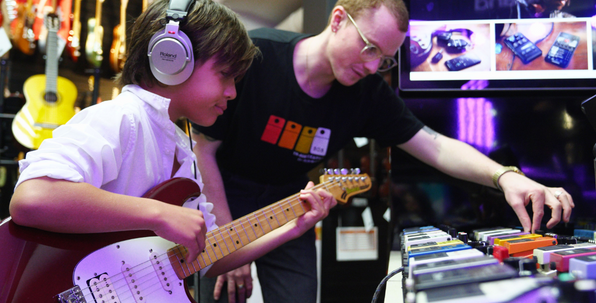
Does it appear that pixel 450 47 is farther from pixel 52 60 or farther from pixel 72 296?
pixel 52 60

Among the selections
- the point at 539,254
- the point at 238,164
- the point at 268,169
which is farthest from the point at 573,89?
the point at 238,164

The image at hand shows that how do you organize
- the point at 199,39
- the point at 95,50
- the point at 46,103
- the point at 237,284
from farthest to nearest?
the point at 95,50 < the point at 46,103 < the point at 237,284 < the point at 199,39

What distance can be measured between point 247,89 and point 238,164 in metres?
0.30

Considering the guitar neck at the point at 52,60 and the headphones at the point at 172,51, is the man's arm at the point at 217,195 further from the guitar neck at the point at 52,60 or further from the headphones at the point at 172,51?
the guitar neck at the point at 52,60

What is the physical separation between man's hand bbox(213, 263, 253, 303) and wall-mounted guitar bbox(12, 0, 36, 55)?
10.3 feet

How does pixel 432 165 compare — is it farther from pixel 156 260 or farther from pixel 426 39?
pixel 156 260

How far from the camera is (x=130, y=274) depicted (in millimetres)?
959

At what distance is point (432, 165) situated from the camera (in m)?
1.52

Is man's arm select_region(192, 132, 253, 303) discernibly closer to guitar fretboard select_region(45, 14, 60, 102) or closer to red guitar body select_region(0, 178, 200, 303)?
red guitar body select_region(0, 178, 200, 303)

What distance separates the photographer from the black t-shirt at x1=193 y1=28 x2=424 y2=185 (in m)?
1.53

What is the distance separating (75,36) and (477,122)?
3674 millimetres

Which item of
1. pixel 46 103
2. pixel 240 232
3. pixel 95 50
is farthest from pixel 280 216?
pixel 95 50

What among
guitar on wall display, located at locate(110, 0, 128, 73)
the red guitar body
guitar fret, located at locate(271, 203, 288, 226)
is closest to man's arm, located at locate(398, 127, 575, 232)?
guitar fret, located at locate(271, 203, 288, 226)

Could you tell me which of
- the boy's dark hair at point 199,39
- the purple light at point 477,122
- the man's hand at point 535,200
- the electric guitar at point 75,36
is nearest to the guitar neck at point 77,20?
the electric guitar at point 75,36
